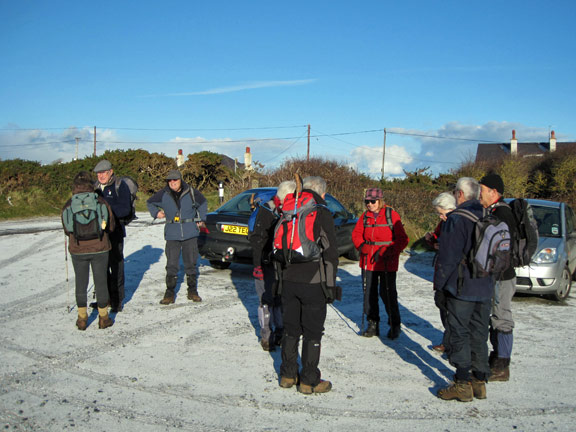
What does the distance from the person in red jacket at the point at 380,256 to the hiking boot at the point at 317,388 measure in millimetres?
1745

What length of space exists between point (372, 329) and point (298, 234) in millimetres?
2411

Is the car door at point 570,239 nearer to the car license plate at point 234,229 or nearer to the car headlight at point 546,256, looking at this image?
the car headlight at point 546,256

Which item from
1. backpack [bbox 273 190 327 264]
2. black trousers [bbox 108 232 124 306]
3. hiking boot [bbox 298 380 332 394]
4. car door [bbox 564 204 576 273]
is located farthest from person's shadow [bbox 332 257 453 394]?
black trousers [bbox 108 232 124 306]

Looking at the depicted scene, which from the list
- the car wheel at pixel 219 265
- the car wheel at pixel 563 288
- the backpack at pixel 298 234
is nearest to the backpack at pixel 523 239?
the backpack at pixel 298 234

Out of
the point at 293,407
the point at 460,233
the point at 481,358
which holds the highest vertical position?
the point at 460,233

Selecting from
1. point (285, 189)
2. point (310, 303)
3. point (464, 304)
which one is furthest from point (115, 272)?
point (464, 304)

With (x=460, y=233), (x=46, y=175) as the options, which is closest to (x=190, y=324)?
(x=460, y=233)

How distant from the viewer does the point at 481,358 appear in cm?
439

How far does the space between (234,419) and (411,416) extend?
1.39m

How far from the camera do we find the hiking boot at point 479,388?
4426 mm

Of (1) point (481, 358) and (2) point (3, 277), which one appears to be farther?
(2) point (3, 277)

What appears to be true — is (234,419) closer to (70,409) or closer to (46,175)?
(70,409)

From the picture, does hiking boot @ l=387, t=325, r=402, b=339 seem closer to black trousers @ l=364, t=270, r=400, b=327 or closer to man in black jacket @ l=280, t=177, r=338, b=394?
black trousers @ l=364, t=270, r=400, b=327

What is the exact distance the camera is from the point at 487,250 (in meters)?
4.13
